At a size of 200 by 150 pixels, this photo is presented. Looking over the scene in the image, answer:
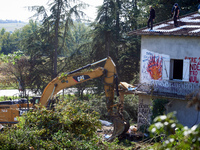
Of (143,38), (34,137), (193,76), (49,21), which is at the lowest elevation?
(34,137)

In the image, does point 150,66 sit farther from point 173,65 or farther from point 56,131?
point 56,131

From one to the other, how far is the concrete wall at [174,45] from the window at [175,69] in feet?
1.42

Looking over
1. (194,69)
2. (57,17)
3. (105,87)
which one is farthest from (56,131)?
(57,17)

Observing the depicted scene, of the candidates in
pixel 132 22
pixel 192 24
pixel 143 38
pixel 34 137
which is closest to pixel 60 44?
pixel 132 22

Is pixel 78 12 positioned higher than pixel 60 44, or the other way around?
pixel 78 12

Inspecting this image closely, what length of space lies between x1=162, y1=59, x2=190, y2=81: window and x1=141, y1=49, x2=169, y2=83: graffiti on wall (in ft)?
1.06

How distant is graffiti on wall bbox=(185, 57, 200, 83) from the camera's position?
15.9 meters

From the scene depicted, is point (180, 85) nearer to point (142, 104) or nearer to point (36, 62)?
point (142, 104)

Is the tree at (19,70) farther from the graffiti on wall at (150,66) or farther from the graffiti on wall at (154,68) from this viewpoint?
the graffiti on wall at (154,68)

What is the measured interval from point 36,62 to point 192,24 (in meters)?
18.6

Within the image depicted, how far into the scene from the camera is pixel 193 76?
52.7ft

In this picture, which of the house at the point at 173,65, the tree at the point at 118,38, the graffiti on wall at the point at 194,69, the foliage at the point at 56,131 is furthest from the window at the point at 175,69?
the tree at the point at 118,38

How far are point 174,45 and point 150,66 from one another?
1.97 metres

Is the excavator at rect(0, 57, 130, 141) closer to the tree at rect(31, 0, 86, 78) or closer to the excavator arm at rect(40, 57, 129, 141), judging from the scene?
the excavator arm at rect(40, 57, 129, 141)
